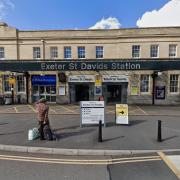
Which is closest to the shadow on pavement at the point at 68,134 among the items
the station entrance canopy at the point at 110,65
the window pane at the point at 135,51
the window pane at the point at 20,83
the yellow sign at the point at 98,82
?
the station entrance canopy at the point at 110,65

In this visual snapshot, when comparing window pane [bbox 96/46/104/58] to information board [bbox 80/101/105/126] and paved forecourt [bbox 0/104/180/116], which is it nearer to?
paved forecourt [bbox 0/104/180/116]

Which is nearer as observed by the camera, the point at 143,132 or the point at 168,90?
the point at 143,132

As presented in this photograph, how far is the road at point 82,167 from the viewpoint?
547 cm

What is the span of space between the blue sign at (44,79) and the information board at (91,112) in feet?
42.3

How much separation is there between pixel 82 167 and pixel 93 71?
17.0 metres

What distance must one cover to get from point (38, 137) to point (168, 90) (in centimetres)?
1719

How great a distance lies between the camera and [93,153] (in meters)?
7.24

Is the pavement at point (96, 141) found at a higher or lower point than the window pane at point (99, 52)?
lower

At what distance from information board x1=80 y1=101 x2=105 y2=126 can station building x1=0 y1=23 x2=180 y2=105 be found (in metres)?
11.3

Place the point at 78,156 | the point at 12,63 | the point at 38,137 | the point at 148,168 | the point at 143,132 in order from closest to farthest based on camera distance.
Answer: the point at 148,168 < the point at 78,156 < the point at 38,137 < the point at 143,132 < the point at 12,63

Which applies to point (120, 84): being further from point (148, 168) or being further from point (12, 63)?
point (148, 168)

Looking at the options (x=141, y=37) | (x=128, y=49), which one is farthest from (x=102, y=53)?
(x=141, y=37)

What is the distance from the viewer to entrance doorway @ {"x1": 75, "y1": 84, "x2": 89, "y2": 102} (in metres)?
23.5

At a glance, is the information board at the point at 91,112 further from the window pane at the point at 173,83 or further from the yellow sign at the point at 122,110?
the window pane at the point at 173,83
